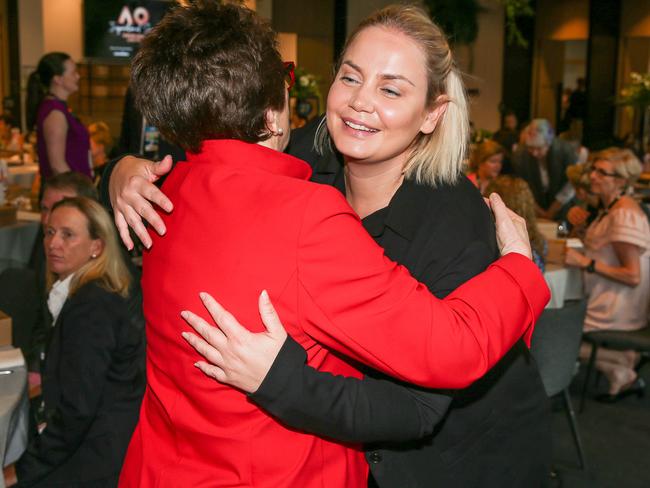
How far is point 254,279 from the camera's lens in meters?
1.16

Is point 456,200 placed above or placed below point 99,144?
above

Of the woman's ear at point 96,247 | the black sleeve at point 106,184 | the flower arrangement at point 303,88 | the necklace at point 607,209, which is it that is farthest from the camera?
the flower arrangement at point 303,88

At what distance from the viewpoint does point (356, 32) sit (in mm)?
1571

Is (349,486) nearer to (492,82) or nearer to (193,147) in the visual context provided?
(193,147)

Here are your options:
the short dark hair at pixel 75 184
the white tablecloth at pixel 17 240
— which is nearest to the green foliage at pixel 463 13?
the white tablecloth at pixel 17 240

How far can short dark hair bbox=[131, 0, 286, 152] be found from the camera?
1215 millimetres

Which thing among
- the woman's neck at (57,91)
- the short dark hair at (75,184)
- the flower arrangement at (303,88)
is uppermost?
the flower arrangement at (303,88)

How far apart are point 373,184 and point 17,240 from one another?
4.14 m

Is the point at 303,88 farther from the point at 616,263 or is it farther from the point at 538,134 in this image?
the point at 616,263

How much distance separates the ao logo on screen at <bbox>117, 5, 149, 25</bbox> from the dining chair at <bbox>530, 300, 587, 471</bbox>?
9235mm

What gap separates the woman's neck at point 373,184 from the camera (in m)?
1.64

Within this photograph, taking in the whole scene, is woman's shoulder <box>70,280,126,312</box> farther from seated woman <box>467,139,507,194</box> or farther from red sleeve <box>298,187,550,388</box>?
seated woman <box>467,139,507,194</box>

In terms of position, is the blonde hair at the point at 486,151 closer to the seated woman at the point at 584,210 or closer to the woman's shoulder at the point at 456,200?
the seated woman at the point at 584,210

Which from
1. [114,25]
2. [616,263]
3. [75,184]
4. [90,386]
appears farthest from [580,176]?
[114,25]
